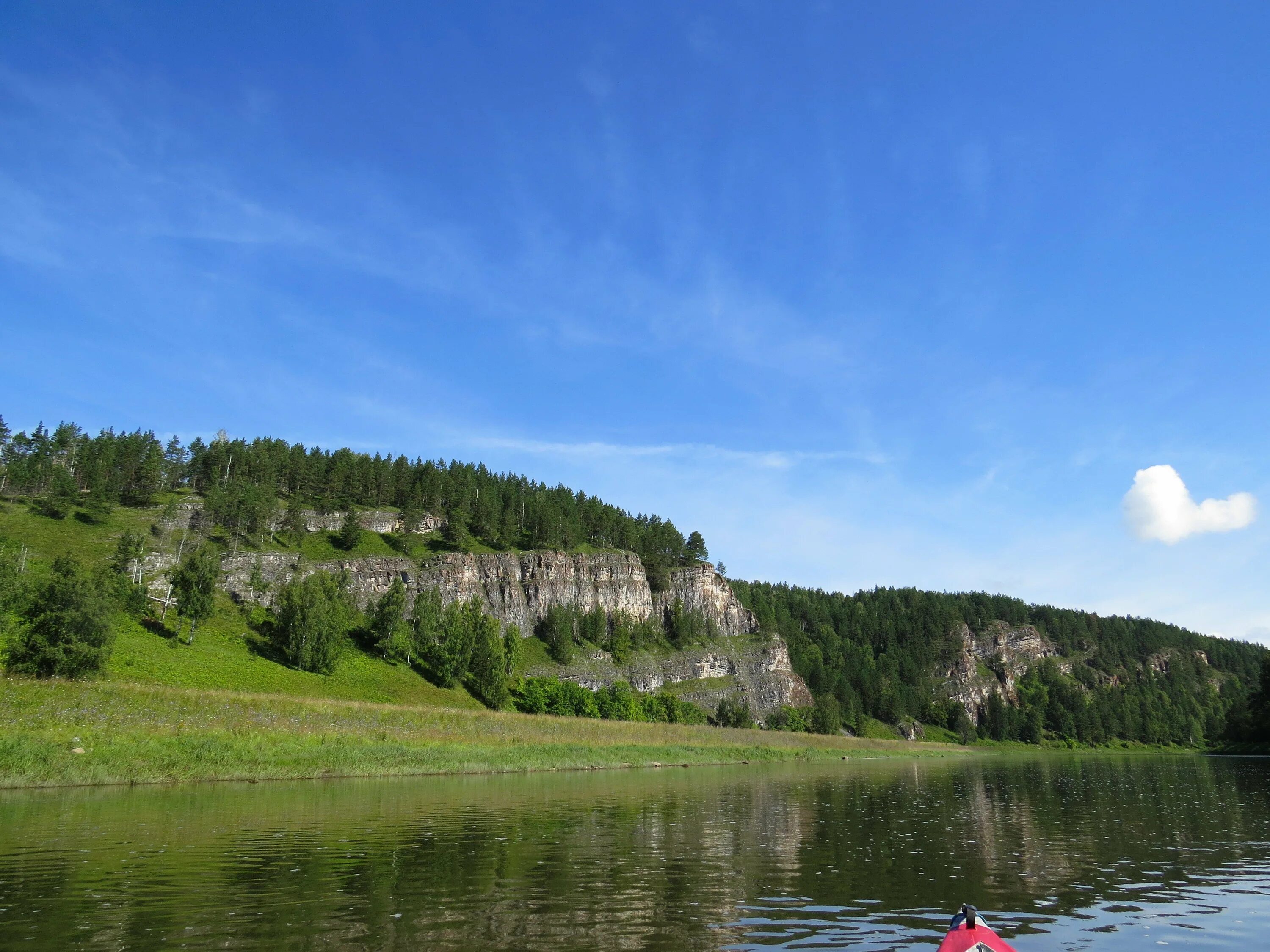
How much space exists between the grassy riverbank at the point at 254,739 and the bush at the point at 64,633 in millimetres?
8884

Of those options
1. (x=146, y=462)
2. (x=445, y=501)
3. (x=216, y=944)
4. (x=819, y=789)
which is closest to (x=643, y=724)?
(x=819, y=789)

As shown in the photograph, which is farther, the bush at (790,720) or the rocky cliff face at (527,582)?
the bush at (790,720)

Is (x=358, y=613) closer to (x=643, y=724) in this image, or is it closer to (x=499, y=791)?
(x=643, y=724)

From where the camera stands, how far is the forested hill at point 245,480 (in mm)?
155125

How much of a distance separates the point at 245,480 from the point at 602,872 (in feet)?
570

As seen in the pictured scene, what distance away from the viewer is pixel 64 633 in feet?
226

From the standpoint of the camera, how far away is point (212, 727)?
58.1 metres

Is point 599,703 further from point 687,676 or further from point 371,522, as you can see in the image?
point 371,522

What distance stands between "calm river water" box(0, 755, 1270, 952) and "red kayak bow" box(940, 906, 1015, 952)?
3.76 m

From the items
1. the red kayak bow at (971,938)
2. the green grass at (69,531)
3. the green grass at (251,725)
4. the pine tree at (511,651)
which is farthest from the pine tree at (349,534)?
the red kayak bow at (971,938)

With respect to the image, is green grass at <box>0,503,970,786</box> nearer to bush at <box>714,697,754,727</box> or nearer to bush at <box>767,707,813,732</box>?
bush at <box>714,697,754,727</box>

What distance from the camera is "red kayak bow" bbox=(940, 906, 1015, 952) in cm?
1212

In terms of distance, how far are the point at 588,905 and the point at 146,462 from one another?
17888cm

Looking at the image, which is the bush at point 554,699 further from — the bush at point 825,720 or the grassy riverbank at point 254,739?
the bush at point 825,720
